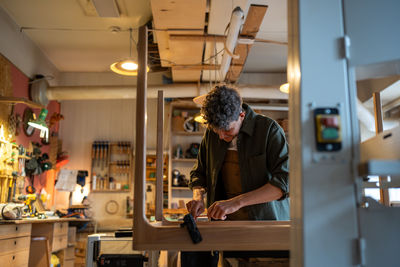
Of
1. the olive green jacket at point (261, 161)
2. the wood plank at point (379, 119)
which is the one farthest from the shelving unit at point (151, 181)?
the olive green jacket at point (261, 161)

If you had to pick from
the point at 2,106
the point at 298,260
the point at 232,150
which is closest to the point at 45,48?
the point at 2,106

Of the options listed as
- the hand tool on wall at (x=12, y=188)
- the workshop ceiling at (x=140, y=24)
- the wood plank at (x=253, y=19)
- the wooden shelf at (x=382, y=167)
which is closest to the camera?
the wooden shelf at (x=382, y=167)

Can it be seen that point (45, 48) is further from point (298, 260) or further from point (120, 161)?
point (298, 260)

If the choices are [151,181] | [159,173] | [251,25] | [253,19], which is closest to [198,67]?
[251,25]

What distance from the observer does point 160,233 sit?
133 centimetres

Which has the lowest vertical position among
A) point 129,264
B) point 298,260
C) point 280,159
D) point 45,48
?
point 129,264

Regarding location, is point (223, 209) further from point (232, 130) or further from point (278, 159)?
point (232, 130)

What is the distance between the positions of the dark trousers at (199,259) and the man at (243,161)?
0.07 feet

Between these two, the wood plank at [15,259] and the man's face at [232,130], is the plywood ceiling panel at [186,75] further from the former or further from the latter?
the man's face at [232,130]

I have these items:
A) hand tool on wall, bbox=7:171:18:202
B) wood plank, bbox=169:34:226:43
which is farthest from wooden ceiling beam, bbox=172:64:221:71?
hand tool on wall, bbox=7:171:18:202

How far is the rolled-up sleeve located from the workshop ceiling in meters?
2.67

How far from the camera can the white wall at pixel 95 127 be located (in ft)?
26.4

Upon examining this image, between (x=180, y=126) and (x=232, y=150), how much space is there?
5570mm

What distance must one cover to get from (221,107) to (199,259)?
2.79 ft
